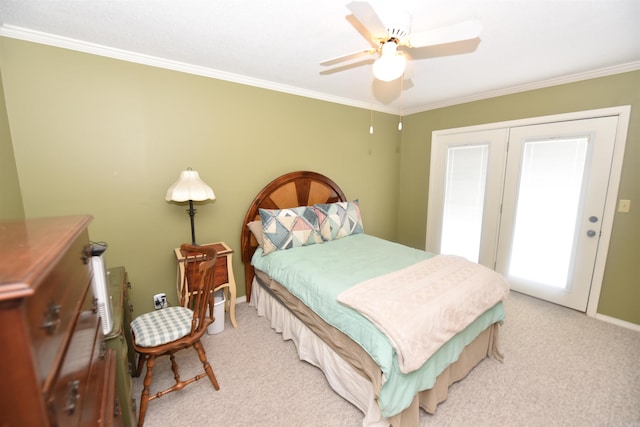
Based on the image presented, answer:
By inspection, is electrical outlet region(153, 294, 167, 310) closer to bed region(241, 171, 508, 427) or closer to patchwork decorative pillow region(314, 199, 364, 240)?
bed region(241, 171, 508, 427)

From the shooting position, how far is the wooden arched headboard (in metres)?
2.86

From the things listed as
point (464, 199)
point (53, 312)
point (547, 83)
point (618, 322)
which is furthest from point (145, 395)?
point (547, 83)

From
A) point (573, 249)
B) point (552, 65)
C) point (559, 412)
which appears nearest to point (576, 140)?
point (552, 65)

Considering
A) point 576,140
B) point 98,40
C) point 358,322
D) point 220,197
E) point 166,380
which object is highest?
point 98,40

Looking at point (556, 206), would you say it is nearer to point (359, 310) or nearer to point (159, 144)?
point (359, 310)

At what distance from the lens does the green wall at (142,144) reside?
1930 millimetres

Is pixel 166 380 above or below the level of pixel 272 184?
below

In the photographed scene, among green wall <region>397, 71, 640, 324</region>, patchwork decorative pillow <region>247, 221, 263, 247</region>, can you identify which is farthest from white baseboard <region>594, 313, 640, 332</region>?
patchwork decorative pillow <region>247, 221, 263, 247</region>

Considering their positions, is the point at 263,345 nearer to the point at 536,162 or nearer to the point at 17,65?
the point at 17,65

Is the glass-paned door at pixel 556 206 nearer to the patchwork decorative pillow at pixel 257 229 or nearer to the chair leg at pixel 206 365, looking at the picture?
the patchwork decorative pillow at pixel 257 229

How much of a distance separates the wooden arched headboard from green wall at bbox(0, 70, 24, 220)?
1.64m

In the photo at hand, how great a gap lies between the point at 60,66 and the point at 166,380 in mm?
2417

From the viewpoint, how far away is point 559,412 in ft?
5.38

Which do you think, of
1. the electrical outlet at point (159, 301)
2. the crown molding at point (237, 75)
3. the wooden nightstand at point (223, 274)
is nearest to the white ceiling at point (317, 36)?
the crown molding at point (237, 75)
